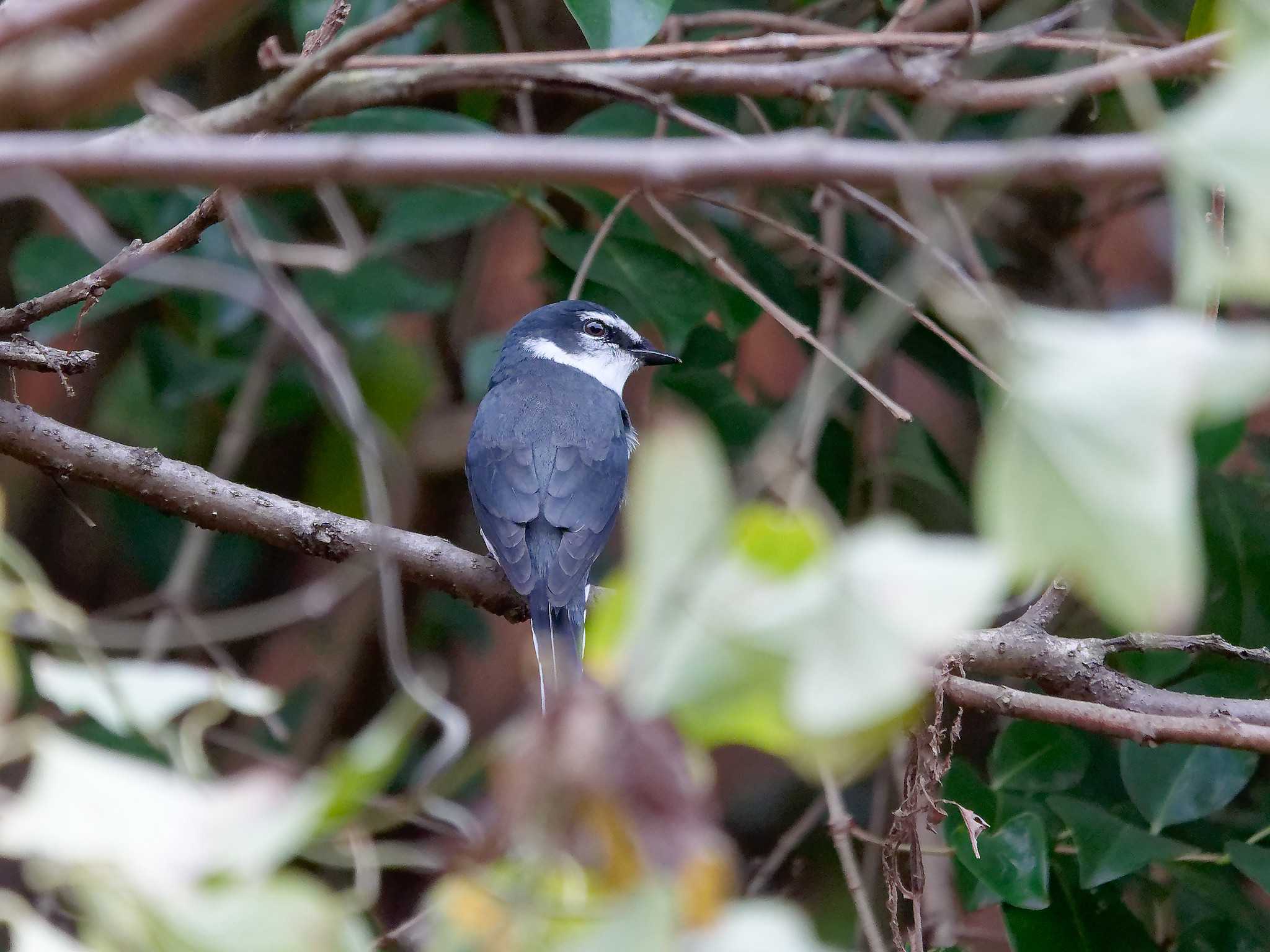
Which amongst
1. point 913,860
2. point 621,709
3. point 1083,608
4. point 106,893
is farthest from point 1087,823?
point 106,893

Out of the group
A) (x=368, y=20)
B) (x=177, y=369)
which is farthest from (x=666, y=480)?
(x=177, y=369)

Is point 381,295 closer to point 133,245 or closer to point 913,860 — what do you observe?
point 133,245

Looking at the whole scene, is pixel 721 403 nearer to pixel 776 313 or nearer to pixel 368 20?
pixel 776 313

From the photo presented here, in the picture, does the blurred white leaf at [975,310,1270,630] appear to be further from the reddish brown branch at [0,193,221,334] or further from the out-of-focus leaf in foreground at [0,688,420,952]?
the reddish brown branch at [0,193,221,334]

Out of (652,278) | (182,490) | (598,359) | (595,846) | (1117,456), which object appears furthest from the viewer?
(598,359)

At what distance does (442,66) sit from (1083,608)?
211 centimetres

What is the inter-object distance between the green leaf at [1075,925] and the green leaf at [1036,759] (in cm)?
14

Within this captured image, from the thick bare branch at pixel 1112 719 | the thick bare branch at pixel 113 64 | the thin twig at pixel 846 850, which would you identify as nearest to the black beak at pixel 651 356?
the thin twig at pixel 846 850

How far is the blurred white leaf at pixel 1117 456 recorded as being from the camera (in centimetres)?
59

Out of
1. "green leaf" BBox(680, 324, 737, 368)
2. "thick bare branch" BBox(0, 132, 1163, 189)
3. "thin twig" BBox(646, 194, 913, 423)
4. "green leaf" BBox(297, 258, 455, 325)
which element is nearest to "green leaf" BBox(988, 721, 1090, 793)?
"thin twig" BBox(646, 194, 913, 423)

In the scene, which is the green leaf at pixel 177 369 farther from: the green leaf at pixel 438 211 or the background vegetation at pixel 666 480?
the green leaf at pixel 438 211

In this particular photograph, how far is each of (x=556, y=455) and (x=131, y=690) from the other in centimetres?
233

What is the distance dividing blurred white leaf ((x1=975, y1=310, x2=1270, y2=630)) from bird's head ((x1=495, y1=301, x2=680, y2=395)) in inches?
127

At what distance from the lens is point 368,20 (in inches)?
122
